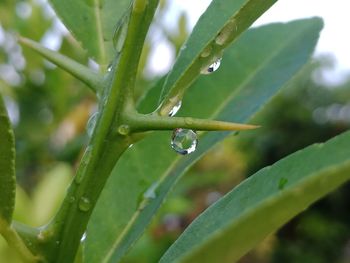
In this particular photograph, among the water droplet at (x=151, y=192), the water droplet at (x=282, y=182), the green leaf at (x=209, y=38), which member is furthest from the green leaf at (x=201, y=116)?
the water droplet at (x=282, y=182)

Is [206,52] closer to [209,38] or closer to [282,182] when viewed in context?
[209,38]

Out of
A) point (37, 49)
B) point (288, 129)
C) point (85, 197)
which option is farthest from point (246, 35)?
point (288, 129)

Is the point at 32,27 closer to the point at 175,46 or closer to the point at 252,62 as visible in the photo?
the point at 175,46

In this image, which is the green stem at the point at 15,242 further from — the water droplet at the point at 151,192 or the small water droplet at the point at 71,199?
the water droplet at the point at 151,192

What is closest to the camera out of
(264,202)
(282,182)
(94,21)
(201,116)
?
(264,202)

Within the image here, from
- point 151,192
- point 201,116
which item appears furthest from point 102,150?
point 201,116

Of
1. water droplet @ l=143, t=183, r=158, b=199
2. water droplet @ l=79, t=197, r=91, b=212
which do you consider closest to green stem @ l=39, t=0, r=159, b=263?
water droplet @ l=79, t=197, r=91, b=212

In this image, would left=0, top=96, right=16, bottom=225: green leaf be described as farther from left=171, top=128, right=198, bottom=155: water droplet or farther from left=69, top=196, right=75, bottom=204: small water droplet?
left=171, top=128, right=198, bottom=155: water droplet
